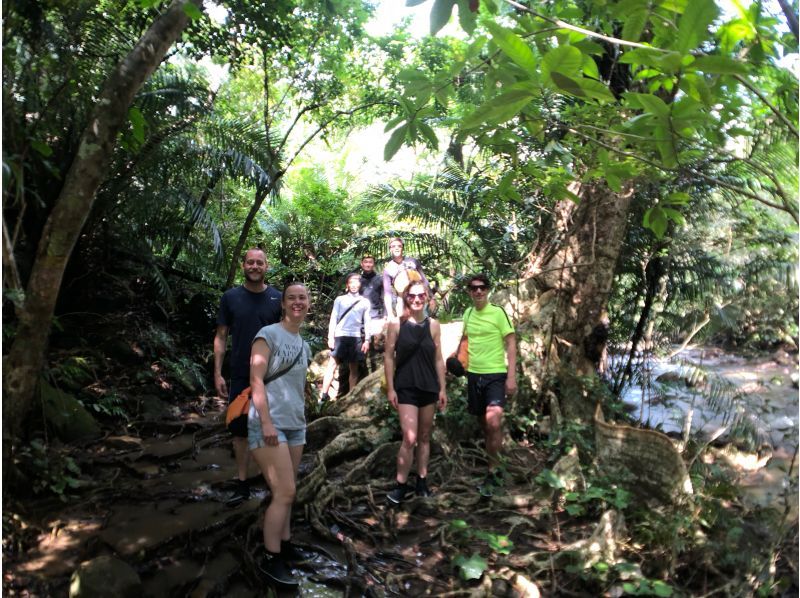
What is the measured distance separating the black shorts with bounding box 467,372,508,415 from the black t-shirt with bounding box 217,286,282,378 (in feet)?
6.31

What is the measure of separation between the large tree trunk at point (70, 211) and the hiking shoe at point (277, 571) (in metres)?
1.88

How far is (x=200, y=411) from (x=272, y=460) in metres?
4.83

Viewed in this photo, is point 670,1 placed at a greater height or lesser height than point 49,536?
greater

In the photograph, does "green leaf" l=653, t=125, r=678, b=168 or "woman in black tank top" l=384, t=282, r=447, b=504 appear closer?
"green leaf" l=653, t=125, r=678, b=168

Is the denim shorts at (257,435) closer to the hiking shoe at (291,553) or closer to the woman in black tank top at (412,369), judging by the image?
the hiking shoe at (291,553)

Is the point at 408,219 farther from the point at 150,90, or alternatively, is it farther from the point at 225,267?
the point at 150,90

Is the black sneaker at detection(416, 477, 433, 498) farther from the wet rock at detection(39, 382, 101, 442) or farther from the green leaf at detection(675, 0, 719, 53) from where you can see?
the green leaf at detection(675, 0, 719, 53)

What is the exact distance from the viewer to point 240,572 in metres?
3.46

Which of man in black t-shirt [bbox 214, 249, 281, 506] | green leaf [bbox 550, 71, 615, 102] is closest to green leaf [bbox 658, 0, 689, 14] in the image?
green leaf [bbox 550, 71, 615, 102]


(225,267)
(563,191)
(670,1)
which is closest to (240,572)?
(563,191)

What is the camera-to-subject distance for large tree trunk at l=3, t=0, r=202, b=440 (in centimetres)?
347

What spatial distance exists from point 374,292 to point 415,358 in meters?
3.44

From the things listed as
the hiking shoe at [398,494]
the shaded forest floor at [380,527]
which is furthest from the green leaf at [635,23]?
the hiking shoe at [398,494]

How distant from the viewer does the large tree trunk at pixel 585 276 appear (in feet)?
23.9
